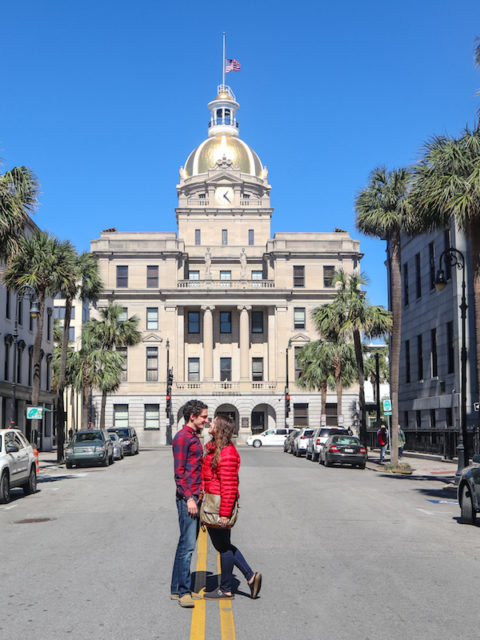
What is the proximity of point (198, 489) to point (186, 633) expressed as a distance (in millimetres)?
1375

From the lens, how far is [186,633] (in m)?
6.33

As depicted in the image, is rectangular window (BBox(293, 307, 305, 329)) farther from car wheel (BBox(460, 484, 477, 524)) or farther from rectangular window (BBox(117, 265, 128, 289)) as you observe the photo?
A: car wheel (BBox(460, 484, 477, 524))

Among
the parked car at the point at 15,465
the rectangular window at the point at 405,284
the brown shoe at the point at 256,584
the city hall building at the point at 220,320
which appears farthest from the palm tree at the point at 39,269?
the city hall building at the point at 220,320

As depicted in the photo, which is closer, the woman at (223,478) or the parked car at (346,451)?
the woman at (223,478)

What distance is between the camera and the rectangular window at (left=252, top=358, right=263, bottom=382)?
241 feet

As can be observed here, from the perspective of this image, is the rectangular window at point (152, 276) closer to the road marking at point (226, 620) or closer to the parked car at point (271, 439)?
the parked car at point (271, 439)

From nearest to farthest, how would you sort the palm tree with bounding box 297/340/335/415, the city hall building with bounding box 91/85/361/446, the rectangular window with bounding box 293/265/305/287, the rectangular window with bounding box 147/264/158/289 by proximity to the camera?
1. the palm tree with bounding box 297/340/335/415
2. the city hall building with bounding box 91/85/361/446
3. the rectangular window with bounding box 147/264/158/289
4. the rectangular window with bounding box 293/265/305/287

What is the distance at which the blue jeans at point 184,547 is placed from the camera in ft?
23.3

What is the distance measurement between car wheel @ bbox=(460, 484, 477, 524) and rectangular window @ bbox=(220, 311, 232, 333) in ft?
200

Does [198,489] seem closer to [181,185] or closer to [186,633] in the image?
[186,633]

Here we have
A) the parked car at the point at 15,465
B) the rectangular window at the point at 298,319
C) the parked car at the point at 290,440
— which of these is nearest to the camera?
the parked car at the point at 15,465

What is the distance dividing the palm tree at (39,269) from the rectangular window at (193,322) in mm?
41050

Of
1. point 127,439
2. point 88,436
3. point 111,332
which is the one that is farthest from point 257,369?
point 88,436

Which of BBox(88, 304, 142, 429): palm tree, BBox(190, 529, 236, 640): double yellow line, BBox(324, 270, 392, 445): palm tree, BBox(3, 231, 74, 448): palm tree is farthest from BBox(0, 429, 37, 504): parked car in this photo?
BBox(88, 304, 142, 429): palm tree
